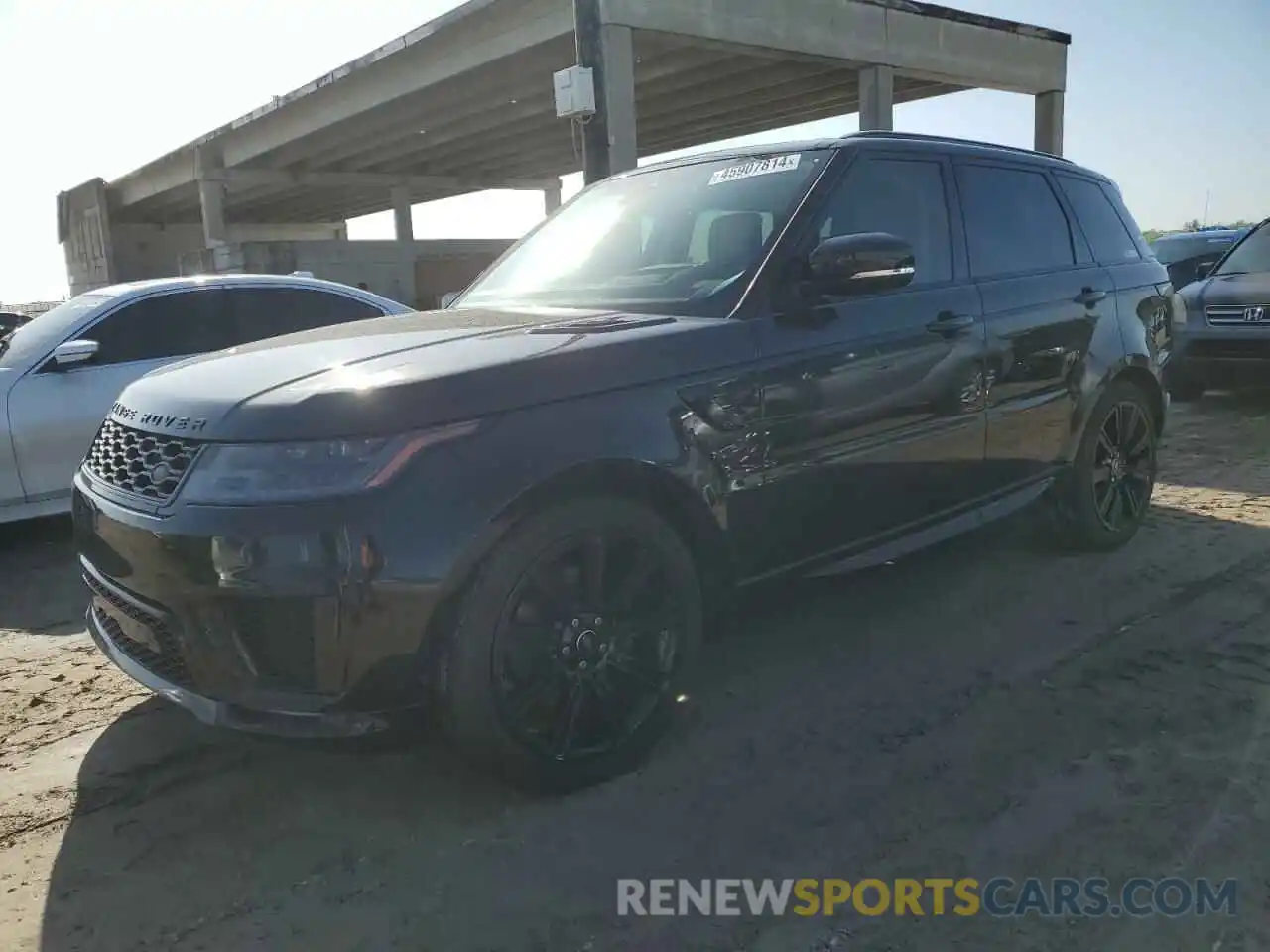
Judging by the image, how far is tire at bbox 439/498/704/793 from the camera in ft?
8.42

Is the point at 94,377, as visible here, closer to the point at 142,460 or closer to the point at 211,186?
the point at 142,460

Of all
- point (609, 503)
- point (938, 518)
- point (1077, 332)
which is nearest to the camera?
point (609, 503)

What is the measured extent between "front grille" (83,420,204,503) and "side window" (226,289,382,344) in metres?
3.58

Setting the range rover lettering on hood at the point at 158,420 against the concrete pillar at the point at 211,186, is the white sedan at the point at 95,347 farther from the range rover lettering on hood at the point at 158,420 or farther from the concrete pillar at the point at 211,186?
the concrete pillar at the point at 211,186

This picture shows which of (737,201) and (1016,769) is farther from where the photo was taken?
(737,201)

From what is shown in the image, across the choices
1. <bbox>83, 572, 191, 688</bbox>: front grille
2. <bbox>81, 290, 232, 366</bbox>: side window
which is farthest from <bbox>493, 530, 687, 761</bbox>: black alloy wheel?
<bbox>81, 290, 232, 366</bbox>: side window

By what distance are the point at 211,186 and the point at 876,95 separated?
21266mm

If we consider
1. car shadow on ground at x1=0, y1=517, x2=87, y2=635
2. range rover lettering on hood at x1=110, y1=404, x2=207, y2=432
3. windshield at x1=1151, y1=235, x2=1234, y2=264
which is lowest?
car shadow on ground at x1=0, y1=517, x2=87, y2=635

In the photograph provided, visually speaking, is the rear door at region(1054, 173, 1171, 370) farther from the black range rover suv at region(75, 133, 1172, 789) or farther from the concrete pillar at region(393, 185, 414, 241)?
the concrete pillar at region(393, 185, 414, 241)

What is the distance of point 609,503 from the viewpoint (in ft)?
9.17

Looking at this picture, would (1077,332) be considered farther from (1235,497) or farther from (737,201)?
(1235,497)

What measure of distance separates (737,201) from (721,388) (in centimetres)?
92

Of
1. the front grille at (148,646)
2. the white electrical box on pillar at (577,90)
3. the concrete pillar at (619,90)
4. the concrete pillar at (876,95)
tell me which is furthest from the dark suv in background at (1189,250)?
the front grille at (148,646)

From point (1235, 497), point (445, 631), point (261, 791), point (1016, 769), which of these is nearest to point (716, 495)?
point (445, 631)
